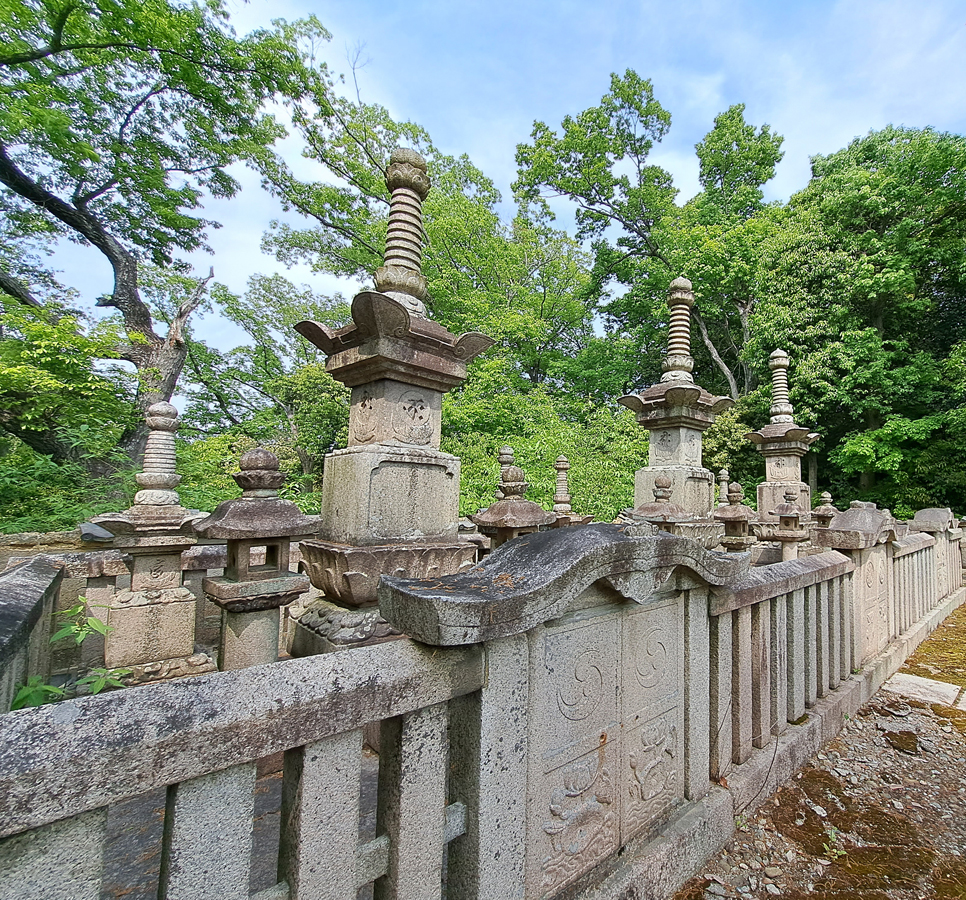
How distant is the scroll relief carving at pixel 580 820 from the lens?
157cm

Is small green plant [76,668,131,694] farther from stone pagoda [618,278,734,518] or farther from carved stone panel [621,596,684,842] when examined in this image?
stone pagoda [618,278,734,518]

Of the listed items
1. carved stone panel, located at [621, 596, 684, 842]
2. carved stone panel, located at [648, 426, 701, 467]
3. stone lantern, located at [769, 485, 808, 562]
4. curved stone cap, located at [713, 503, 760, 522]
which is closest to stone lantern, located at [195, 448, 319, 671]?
carved stone panel, located at [621, 596, 684, 842]

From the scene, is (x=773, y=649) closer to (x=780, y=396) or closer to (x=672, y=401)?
(x=672, y=401)

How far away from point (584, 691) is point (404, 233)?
330 centimetres

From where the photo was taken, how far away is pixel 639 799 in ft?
6.23

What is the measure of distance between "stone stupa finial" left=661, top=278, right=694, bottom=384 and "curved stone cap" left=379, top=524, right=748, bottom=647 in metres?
5.22

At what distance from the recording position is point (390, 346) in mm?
3156

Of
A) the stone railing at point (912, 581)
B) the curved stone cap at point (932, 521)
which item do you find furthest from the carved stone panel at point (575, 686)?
the curved stone cap at point (932, 521)

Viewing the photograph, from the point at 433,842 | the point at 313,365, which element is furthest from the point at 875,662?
the point at 313,365

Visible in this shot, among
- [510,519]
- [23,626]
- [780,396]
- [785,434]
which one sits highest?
[780,396]

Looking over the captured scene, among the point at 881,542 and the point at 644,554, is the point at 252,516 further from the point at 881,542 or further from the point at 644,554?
the point at 881,542

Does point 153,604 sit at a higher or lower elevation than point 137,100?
lower

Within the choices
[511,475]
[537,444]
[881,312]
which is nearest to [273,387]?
[537,444]

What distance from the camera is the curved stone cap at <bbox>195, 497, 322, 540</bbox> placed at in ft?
9.21
